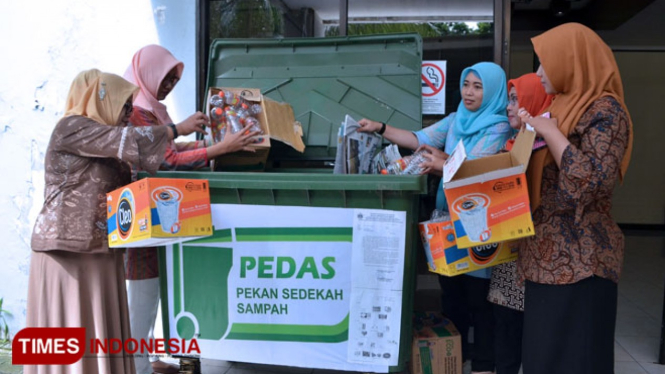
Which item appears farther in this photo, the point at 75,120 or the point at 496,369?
the point at 496,369

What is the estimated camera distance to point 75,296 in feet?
7.85

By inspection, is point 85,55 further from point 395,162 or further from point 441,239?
point 441,239

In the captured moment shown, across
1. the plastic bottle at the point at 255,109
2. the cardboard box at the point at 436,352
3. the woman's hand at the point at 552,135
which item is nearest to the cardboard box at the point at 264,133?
the plastic bottle at the point at 255,109

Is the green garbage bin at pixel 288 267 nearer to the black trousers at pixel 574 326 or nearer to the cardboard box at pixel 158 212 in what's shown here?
the cardboard box at pixel 158 212

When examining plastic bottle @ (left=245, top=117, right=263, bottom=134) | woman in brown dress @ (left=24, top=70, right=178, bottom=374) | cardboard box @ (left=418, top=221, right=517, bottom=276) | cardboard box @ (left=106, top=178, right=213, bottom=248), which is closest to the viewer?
Answer: cardboard box @ (left=106, top=178, right=213, bottom=248)

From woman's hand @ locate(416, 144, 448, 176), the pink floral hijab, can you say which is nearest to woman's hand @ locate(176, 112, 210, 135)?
the pink floral hijab

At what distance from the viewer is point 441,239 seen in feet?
7.22

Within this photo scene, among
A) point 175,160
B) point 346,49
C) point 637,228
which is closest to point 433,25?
point 346,49

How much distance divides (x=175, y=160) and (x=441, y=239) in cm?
130

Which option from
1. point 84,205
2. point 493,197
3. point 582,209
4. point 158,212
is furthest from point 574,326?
point 84,205

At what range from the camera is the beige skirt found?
2.39 meters

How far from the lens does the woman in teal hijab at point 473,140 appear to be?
254 cm

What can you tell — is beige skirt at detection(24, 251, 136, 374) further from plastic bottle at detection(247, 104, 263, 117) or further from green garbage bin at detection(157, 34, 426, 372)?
plastic bottle at detection(247, 104, 263, 117)

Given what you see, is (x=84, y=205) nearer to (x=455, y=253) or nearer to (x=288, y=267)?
(x=288, y=267)
